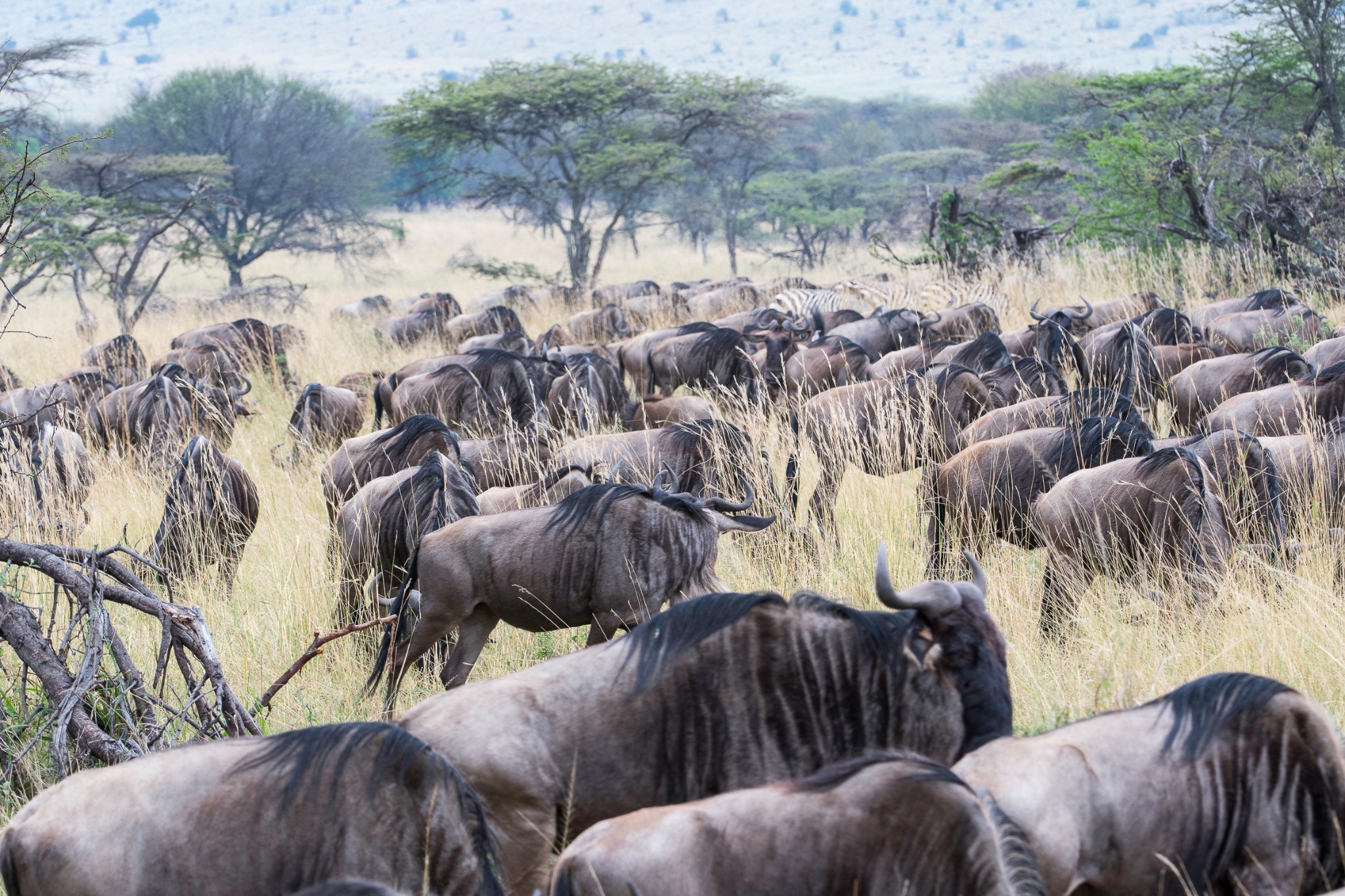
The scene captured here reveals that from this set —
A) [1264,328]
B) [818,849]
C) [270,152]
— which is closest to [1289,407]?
[1264,328]

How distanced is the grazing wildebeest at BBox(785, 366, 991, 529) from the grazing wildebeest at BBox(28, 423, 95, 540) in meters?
3.79

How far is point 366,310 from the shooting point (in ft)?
66.8

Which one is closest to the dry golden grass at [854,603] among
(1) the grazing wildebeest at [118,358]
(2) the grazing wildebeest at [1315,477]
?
(2) the grazing wildebeest at [1315,477]

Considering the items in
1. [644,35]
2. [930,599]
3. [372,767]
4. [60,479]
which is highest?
[644,35]

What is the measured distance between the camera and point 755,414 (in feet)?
26.6

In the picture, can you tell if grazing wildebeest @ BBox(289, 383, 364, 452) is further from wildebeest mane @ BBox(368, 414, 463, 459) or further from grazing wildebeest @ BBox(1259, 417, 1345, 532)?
grazing wildebeest @ BBox(1259, 417, 1345, 532)

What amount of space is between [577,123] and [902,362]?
16249 millimetres

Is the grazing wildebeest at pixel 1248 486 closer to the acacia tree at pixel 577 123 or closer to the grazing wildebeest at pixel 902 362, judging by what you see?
the grazing wildebeest at pixel 902 362

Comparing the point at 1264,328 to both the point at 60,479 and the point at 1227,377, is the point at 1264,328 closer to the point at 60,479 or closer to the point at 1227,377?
the point at 1227,377

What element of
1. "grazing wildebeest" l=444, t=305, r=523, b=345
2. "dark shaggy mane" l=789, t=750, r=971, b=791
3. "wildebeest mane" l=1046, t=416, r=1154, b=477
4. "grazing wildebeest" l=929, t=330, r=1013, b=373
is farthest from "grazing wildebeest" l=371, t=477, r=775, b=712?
"grazing wildebeest" l=444, t=305, r=523, b=345

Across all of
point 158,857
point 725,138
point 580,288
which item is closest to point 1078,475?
point 158,857

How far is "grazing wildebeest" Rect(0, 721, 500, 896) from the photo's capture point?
Answer: 7.53 ft

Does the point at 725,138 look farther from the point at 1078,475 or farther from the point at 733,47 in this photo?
the point at 733,47

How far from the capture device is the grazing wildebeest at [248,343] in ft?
41.0
